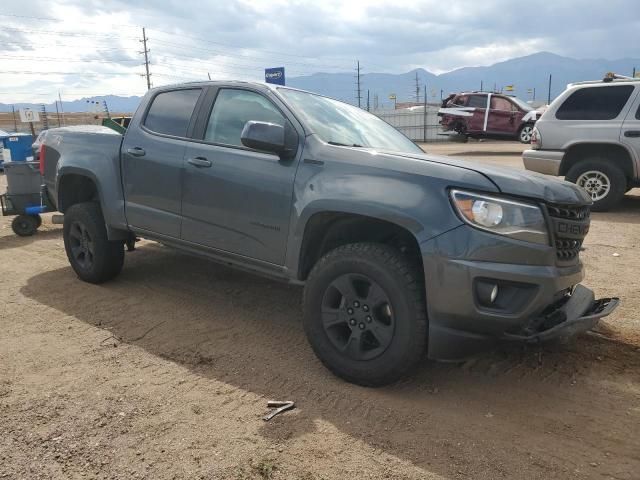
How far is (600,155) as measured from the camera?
8.38 metres

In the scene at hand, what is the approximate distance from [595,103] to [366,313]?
7.20 meters

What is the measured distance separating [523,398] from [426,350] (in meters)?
0.65

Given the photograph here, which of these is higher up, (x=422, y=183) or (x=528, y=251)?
(x=422, y=183)

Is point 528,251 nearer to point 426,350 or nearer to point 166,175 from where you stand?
point 426,350

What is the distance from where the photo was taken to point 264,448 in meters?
2.60

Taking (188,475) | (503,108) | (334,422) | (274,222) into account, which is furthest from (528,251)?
(503,108)

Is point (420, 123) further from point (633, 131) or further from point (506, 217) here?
point (506, 217)

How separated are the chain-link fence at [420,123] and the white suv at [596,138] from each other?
843 inches

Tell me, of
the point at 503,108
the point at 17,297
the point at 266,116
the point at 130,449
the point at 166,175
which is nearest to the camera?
the point at 130,449

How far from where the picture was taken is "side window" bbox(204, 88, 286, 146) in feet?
12.5

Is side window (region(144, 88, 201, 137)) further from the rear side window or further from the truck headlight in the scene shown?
the rear side window

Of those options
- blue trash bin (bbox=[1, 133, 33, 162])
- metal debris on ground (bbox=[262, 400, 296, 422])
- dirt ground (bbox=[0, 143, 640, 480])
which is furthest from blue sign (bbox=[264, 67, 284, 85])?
metal debris on ground (bbox=[262, 400, 296, 422])

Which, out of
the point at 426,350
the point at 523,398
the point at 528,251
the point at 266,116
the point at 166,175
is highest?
the point at 266,116

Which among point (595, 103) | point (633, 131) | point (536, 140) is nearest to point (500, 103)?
point (536, 140)
